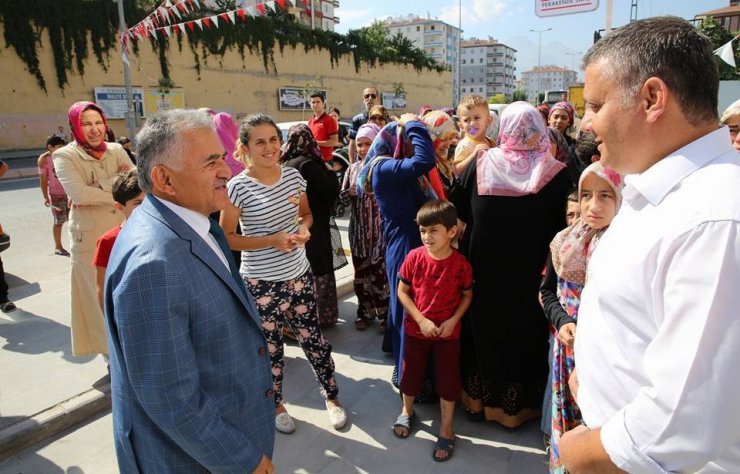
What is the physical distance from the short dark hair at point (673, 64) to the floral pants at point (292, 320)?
218cm

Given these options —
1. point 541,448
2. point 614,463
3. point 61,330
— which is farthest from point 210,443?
point 61,330

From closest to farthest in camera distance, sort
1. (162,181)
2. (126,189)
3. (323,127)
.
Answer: (162,181) < (126,189) < (323,127)

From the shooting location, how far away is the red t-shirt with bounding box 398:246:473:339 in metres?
2.64

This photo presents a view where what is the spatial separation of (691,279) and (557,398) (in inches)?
57.4

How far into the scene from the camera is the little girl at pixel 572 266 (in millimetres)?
1996

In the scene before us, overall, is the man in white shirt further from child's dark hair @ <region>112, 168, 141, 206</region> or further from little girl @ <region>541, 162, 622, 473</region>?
child's dark hair @ <region>112, 168, 141, 206</region>

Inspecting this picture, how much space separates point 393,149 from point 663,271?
2.23 meters

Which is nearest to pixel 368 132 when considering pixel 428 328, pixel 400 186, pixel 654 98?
pixel 400 186

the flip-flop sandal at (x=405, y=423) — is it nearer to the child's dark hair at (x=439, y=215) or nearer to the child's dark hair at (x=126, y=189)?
the child's dark hair at (x=439, y=215)

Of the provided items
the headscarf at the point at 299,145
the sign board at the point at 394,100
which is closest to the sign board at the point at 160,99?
the sign board at the point at 394,100

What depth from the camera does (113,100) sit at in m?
23.0

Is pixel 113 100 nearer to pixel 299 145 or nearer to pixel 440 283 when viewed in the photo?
pixel 299 145

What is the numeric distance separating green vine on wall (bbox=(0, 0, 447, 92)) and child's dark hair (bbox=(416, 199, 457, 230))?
23952 mm

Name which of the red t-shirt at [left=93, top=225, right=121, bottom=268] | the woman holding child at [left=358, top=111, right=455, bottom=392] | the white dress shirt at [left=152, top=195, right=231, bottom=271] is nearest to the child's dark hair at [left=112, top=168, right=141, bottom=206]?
the red t-shirt at [left=93, top=225, right=121, bottom=268]
